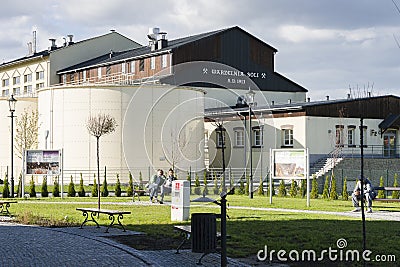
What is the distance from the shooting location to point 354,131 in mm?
50750

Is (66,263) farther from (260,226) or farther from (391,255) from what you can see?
(260,226)

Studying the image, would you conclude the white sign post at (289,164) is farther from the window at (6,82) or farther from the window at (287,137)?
the window at (6,82)

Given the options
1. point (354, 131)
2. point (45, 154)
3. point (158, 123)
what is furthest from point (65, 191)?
point (158, 123)

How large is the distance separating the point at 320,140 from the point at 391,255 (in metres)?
37.5

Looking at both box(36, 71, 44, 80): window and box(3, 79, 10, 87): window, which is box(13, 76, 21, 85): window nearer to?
box(3, 79, 10, 87): window

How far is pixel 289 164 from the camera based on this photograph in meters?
27.7

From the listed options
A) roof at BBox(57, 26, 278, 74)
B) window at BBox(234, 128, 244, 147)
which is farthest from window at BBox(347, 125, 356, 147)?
window at BBox(234, 128, 244, 147)

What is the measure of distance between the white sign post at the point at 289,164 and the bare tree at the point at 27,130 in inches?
1175

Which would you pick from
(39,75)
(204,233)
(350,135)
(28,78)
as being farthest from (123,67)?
(204,233)

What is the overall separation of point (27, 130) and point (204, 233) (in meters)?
44.3

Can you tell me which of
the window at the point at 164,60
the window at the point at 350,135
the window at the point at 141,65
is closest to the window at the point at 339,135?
the window at the point at 350,135

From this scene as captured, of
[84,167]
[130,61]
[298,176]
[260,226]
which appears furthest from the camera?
[130,61]

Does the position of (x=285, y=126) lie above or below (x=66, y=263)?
above

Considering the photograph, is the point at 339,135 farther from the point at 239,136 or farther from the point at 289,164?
the point at 239,136
